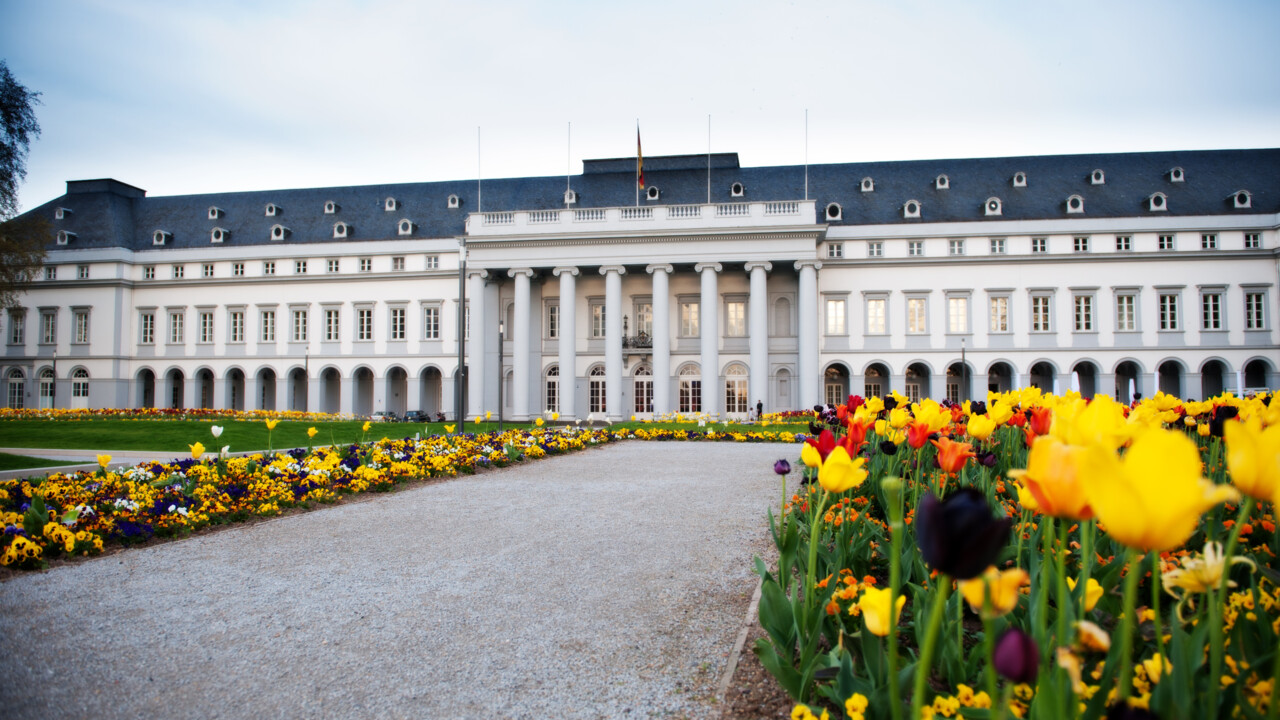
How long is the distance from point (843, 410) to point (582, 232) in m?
33.4

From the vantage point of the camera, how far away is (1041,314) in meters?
38.6

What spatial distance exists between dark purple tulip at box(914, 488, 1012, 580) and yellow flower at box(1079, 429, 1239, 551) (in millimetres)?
212

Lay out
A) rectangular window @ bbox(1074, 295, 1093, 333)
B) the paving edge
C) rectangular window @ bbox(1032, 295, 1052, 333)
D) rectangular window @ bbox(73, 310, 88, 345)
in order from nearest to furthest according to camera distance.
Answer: the paving edge < rectangular window @ bbox(1074, 295, 1093, 333) < rectangular window @ bbox(1032, 295, 1052, 333) < rectangular window @ bbox(73, 310, 88, 345)

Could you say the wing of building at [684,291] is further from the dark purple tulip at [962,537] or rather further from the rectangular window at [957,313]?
the dark purple tulip at [962,537]

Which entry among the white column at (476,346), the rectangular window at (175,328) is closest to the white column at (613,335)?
the white column at (476,346)

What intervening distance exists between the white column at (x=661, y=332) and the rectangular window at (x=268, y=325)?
1037 inches

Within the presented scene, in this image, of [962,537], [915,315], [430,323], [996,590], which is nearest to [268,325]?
[430,323]

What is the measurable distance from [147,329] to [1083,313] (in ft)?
195

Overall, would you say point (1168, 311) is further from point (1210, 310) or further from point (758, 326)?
point (758, 326)

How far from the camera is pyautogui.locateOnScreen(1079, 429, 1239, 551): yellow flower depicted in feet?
3.59

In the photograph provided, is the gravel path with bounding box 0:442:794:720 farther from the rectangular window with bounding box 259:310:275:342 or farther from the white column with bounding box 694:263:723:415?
the rectangular window with bounding box 259:310:275:342

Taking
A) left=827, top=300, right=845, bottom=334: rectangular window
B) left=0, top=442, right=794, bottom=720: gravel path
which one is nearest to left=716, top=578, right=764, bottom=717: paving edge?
left=0, top=442, right=794, bottom=720: gravel path

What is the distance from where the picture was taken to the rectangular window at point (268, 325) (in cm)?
4538

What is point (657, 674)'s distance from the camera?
373cm
